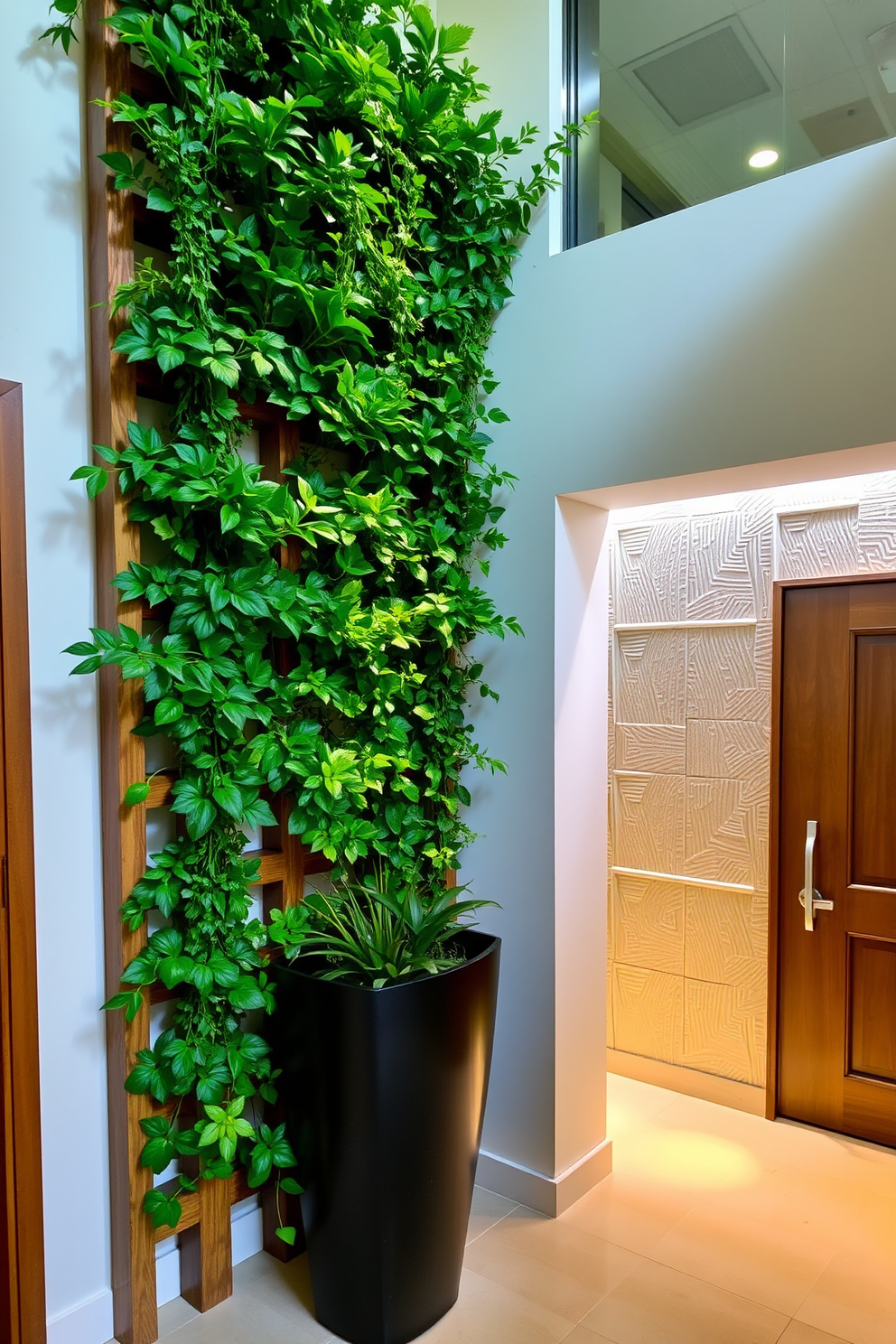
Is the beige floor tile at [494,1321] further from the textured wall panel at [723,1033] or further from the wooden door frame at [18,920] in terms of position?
the textured wall panel at [723,1033]

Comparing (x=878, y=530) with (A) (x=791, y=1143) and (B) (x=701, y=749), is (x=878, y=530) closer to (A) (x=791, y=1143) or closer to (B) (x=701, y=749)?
(B) (x=701, y=749)

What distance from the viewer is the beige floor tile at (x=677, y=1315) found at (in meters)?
1.95

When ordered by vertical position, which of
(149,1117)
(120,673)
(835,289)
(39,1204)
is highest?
(835,289)

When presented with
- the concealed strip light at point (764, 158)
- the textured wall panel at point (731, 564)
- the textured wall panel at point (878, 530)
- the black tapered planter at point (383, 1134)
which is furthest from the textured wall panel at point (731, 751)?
the concealed strip light at point (764, 158)

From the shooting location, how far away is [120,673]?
1842mm

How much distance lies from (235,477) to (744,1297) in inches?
91.9

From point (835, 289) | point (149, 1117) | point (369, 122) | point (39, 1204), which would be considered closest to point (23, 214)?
point (369, 122)

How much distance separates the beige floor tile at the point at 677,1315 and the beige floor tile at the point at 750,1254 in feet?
0.16

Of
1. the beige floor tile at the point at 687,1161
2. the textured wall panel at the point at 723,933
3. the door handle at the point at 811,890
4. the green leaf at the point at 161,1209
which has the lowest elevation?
the beige floor tile at the point at 687,1161

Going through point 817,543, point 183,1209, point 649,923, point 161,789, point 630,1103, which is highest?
point 817,543

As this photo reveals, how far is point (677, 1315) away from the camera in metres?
2.03

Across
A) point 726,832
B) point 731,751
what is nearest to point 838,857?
point 726,832

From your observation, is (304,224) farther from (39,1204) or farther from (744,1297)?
(744,1297)

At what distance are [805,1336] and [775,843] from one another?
1.46m
